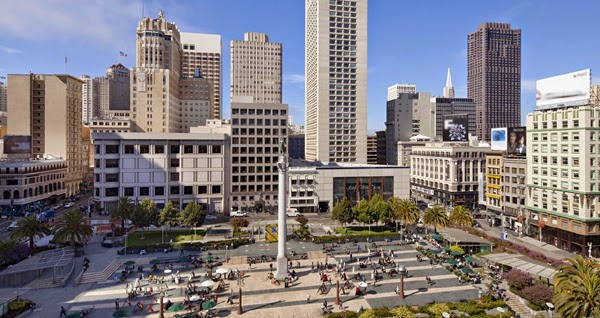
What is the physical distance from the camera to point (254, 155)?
112312 millimetres

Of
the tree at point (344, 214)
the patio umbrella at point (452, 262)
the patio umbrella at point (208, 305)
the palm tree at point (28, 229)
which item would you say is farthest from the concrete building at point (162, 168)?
the patio umbrella at point (452, 262)

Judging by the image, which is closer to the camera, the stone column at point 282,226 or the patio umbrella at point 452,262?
the stone column at point 282,226

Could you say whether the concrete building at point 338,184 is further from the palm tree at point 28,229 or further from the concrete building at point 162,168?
the palm tree at point 28,229

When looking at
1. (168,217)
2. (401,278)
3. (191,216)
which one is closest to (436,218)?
(401,278)

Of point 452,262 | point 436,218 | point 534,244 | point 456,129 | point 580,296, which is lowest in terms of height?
point 534,244

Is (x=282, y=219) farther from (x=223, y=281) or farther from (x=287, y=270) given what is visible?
(x=223, y=281)

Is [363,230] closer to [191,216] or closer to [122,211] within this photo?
[191,216]

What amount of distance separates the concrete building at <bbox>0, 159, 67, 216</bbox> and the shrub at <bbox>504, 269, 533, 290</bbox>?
115 m

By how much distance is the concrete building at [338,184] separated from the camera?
354 feet

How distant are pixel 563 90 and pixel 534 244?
3080cm

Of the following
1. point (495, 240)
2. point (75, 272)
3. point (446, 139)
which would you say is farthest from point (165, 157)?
point (446, 139)

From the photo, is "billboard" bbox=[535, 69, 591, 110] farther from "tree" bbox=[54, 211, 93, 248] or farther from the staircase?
"tree" bbox=[54, 211, 93, 248]

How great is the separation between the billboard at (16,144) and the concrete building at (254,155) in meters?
63.6

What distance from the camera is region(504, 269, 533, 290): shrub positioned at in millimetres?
48875
